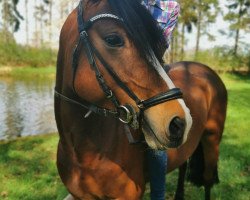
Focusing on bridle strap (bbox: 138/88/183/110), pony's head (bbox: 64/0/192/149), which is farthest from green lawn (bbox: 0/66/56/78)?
bridle strap (bbox: 138/88/183/110)

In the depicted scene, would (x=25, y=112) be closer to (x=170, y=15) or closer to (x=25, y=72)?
(x=170, y=15)

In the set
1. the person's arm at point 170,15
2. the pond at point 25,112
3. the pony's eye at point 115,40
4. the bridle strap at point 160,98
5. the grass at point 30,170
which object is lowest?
the pond at point 25,112

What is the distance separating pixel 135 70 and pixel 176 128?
1.24ft

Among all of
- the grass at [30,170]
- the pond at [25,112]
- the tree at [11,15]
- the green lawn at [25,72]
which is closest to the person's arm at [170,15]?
the grass at [30,170]

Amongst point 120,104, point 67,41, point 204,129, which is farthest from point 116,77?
point 204,129

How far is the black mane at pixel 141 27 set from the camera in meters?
1.91

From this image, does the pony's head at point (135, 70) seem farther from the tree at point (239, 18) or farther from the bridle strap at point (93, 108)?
the tree at point (239, 18)

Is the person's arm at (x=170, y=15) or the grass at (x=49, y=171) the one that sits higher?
the person's arm at (x=170, y=15)

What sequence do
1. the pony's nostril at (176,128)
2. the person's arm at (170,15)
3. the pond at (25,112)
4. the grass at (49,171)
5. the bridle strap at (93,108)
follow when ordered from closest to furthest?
the pony's nostril at (176,128), the bridle strap at (93,108), the person's arm at (170,15), the grass at (49,171), the pond at (25,112)

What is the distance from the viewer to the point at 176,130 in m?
1.85

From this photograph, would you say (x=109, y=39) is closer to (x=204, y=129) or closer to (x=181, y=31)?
(x=204, y=129)

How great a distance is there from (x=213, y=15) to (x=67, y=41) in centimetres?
3369

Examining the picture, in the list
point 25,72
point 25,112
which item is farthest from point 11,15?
point 25,112

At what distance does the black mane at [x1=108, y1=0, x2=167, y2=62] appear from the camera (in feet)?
6.27
